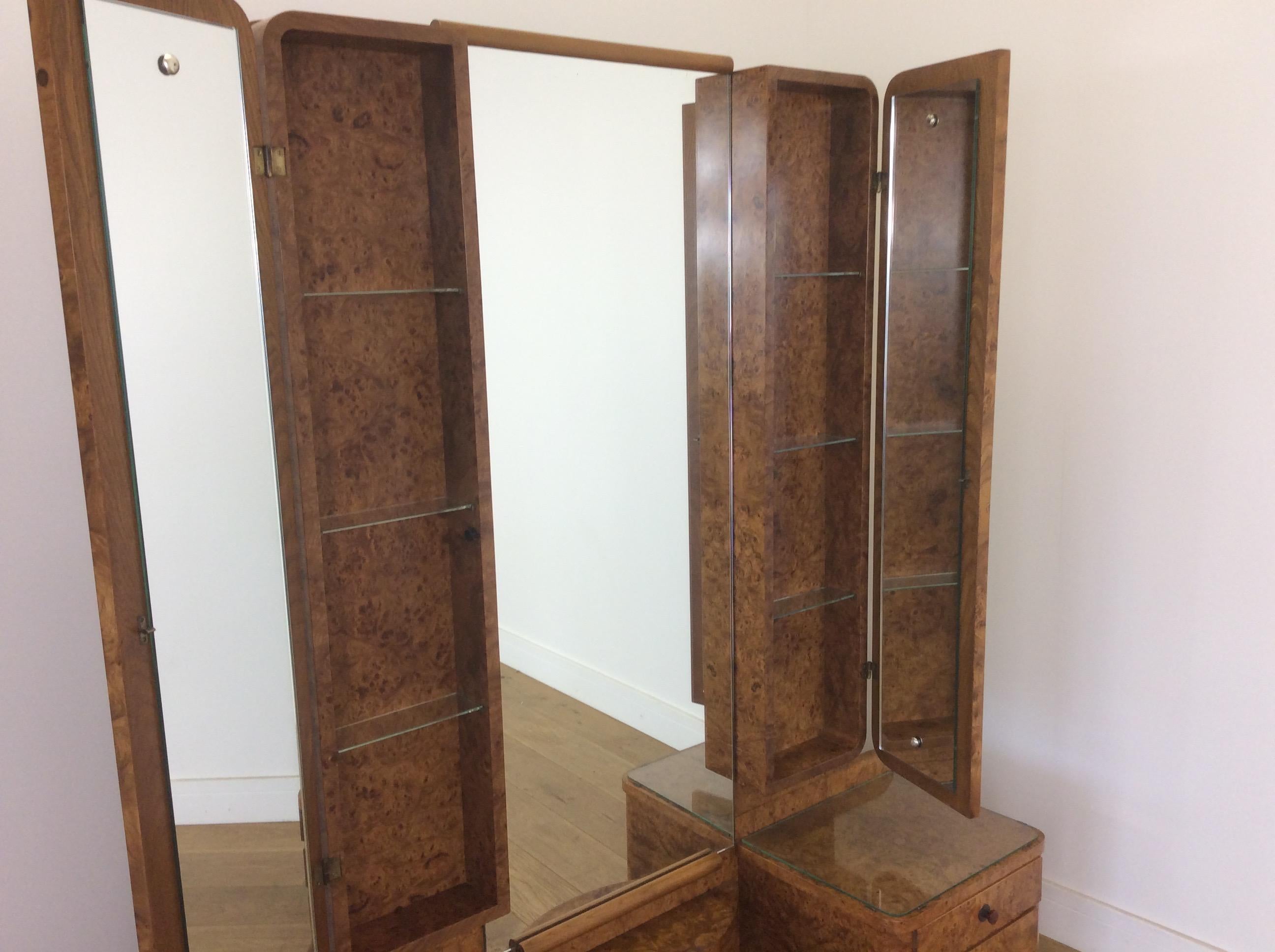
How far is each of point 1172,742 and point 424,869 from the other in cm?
162

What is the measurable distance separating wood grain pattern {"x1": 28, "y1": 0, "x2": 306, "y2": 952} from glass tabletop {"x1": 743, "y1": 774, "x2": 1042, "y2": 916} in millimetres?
1296

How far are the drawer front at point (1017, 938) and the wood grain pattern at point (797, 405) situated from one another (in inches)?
19.1

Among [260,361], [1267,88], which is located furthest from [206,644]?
[1267,88]

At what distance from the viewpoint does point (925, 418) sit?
2.26 metres

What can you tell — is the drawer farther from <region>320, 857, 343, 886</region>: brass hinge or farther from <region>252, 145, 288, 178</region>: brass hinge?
<region>252, 145, 288, 178</region>: brass hinge

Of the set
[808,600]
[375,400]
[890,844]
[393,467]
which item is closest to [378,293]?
[375,400]

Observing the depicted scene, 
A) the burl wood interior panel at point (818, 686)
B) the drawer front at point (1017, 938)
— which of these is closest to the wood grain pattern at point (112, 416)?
the burl wood interior panel at point (818, 686)

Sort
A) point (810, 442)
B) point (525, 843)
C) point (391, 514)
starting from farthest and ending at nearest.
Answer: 1. point (810, 442)
2. point (525, 843)
3. point (391, 514)

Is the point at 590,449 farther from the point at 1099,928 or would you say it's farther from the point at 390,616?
the point at 1099,928

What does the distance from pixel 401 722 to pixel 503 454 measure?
0.50 meters

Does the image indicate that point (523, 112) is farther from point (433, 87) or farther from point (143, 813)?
point (143, 813)

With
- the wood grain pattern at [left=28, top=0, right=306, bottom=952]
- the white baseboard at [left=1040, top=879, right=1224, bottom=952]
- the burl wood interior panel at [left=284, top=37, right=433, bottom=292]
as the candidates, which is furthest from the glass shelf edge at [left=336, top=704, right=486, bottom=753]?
the white baseboard at [left=1040, top=879, right=1224, bottom=952]

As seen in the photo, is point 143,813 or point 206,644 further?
point 206,644

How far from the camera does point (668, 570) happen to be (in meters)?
2.24
